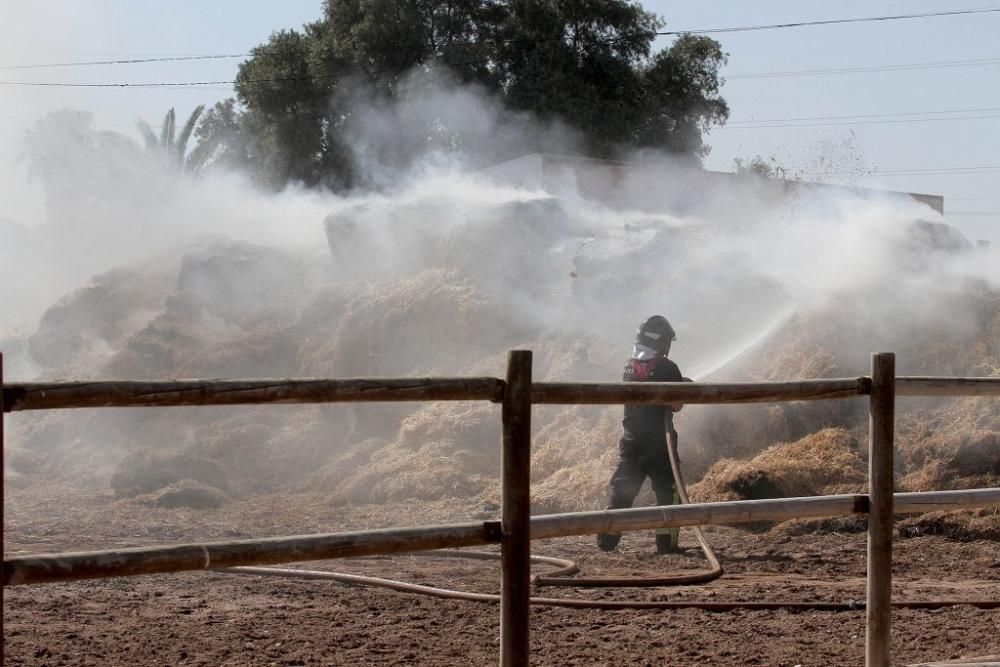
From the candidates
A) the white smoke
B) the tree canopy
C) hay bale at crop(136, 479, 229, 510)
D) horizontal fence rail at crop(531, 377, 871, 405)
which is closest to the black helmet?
the white smoke

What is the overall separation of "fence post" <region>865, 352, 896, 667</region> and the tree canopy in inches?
1090

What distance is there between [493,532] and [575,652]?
1.43 metres

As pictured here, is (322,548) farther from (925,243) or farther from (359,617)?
(925,243)

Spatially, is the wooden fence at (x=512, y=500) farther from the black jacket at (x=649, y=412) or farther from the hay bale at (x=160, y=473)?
the hay bale at (x=160, y=473)

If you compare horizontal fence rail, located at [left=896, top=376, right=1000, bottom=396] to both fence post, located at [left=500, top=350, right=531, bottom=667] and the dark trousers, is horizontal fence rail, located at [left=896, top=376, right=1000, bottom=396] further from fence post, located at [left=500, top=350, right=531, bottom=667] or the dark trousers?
the dark trousers

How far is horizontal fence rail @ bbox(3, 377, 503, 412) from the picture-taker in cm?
320

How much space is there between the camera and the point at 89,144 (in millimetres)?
41281

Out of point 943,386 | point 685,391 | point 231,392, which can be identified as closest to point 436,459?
point 943,386

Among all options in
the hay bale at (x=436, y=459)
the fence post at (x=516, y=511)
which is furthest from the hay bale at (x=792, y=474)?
the fence post at (x=516, y=511)

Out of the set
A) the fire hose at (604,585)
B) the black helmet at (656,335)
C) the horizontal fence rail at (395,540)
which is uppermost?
Result: the black helmet at (656,335)

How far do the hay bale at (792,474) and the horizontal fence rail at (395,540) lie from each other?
4.60m

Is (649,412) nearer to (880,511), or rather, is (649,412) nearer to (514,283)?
(880,511)

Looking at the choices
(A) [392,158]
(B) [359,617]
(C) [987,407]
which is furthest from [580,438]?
(A) [392,158]

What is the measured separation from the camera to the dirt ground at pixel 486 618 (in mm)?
5062
